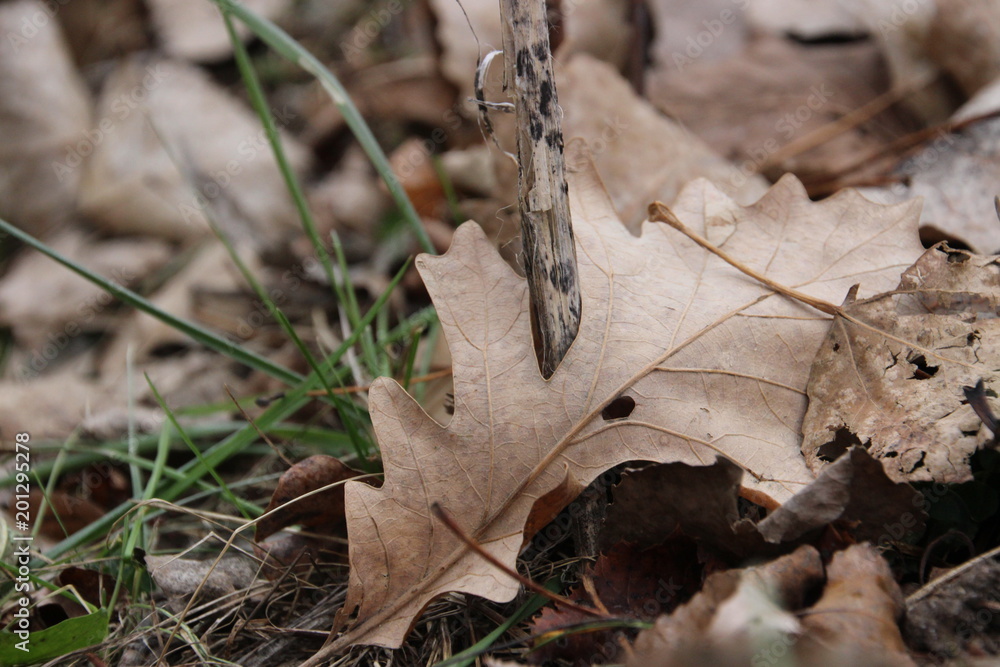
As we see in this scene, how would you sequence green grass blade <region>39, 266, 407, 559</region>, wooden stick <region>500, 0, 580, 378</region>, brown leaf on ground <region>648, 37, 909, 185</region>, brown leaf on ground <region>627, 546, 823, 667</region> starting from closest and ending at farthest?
brown leaf on ground <region>627, 546, 823, 667</region>
wooden stick <region>500, 0, 580, 378</region>
green grass blade <region>39, 266, 407, 559</region>
brown leaf on ground <region>648, 37, 909, 185</region>

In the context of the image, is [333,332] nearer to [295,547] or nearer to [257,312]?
[257,312]

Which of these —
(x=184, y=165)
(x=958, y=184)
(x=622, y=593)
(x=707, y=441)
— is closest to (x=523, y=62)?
(x=707, y=441)

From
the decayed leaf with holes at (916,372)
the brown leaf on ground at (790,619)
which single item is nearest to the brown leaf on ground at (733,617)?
the brown leaf on ground at (790,619)

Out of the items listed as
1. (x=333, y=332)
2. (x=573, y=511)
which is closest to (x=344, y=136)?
(x=333, y=332)

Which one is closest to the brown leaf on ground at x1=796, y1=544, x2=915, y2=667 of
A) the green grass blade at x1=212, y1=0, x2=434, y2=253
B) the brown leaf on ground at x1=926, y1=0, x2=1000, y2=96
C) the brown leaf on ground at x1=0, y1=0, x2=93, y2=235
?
the green grass blade at x1=212, y1=0, x2=434, y2=253

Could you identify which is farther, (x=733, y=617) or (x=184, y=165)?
(x=184, y=165)

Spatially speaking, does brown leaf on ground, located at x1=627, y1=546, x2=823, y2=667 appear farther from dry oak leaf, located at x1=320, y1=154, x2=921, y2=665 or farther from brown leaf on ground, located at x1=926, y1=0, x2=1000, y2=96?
brown leaf on ground, located at x1=926, y1=0, x2=1000, y2=96

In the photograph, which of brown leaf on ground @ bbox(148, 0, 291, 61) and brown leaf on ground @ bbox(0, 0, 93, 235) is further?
brown leaf on ground @ bbox(148, 0, 291, 61)

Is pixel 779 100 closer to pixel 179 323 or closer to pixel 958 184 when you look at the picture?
pixel 958 184
